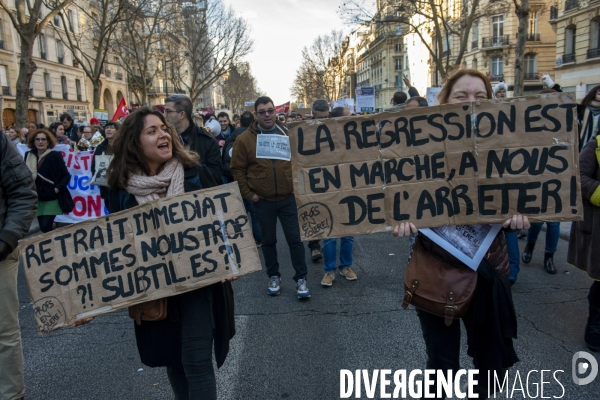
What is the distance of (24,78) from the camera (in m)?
14.1

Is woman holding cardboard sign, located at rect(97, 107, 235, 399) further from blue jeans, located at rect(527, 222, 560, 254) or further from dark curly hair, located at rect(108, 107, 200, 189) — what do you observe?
blue jeans, located at rect(527, 222, 560, 254)

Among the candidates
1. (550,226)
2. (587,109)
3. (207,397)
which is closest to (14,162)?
(207,397)

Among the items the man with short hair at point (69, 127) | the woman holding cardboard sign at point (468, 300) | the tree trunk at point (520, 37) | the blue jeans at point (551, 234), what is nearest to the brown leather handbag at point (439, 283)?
the woman holding cardboard sign at point (468, 300)

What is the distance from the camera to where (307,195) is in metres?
2.57

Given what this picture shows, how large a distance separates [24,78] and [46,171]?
9072 millimetres

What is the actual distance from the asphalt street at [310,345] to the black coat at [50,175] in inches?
79.9

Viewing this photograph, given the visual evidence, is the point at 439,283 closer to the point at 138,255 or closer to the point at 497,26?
the point at 138,255

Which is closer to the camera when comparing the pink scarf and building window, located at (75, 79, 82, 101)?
the pink scarf

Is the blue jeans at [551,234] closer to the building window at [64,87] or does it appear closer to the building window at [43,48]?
the building window at [43,48]

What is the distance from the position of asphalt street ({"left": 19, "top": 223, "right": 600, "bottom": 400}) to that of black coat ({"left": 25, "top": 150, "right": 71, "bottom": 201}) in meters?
2.03

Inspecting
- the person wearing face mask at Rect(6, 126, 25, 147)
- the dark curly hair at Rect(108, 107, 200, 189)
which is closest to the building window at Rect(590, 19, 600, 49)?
the person wearing face mask at Rect(6, 126, 25, 147)

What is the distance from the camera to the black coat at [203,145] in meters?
4.40

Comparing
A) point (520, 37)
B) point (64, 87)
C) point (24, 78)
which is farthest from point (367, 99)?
point (64, 87)

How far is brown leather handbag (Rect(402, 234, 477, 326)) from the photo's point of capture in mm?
2312
